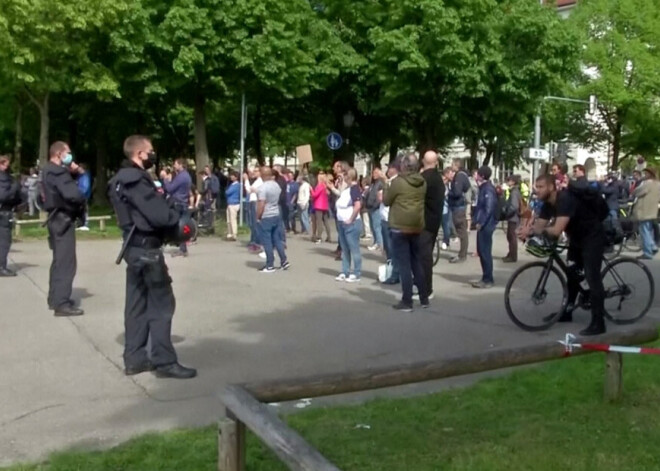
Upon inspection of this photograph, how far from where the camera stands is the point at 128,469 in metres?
5.64

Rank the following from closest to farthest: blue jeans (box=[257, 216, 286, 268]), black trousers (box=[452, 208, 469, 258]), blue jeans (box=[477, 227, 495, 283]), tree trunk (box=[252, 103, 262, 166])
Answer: blue jeans (box=[477, 227, 495, 283]) → blue jeans (box=[257, 216, 286, 268]) → black trousers (box=[452, 208, 469, 258]) → tree trunk (box=[252, 103, 262, 166])

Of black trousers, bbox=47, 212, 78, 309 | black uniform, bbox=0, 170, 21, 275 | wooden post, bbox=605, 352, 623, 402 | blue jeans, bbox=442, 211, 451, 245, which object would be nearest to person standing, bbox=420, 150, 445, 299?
black trousers, bbox=47, 212, 78, 309

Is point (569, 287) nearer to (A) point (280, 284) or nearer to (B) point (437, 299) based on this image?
(B) point (437, 299)

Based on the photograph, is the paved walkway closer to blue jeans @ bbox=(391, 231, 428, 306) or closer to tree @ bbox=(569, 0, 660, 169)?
blue jeans @ bbox=(391, 231, 428, 306)

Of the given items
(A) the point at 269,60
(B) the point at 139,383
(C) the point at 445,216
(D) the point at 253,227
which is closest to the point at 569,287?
(B) the point at 139,383

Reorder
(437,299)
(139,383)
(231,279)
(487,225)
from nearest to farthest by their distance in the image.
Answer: (139,383) < (437,299) < (487,225) < (231,279)

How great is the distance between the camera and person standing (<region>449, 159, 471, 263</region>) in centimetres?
1750

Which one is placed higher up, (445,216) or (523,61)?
(523,61)

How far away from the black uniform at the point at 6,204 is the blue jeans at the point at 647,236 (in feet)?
34.6

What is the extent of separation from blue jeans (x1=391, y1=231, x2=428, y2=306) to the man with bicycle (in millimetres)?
1942

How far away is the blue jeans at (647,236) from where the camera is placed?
59.4ft

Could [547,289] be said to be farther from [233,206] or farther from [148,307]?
[233,206]

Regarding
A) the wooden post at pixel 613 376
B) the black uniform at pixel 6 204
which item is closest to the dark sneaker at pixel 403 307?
the wooden post at pixel 613 376

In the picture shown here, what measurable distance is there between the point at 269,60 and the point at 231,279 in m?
14.4
